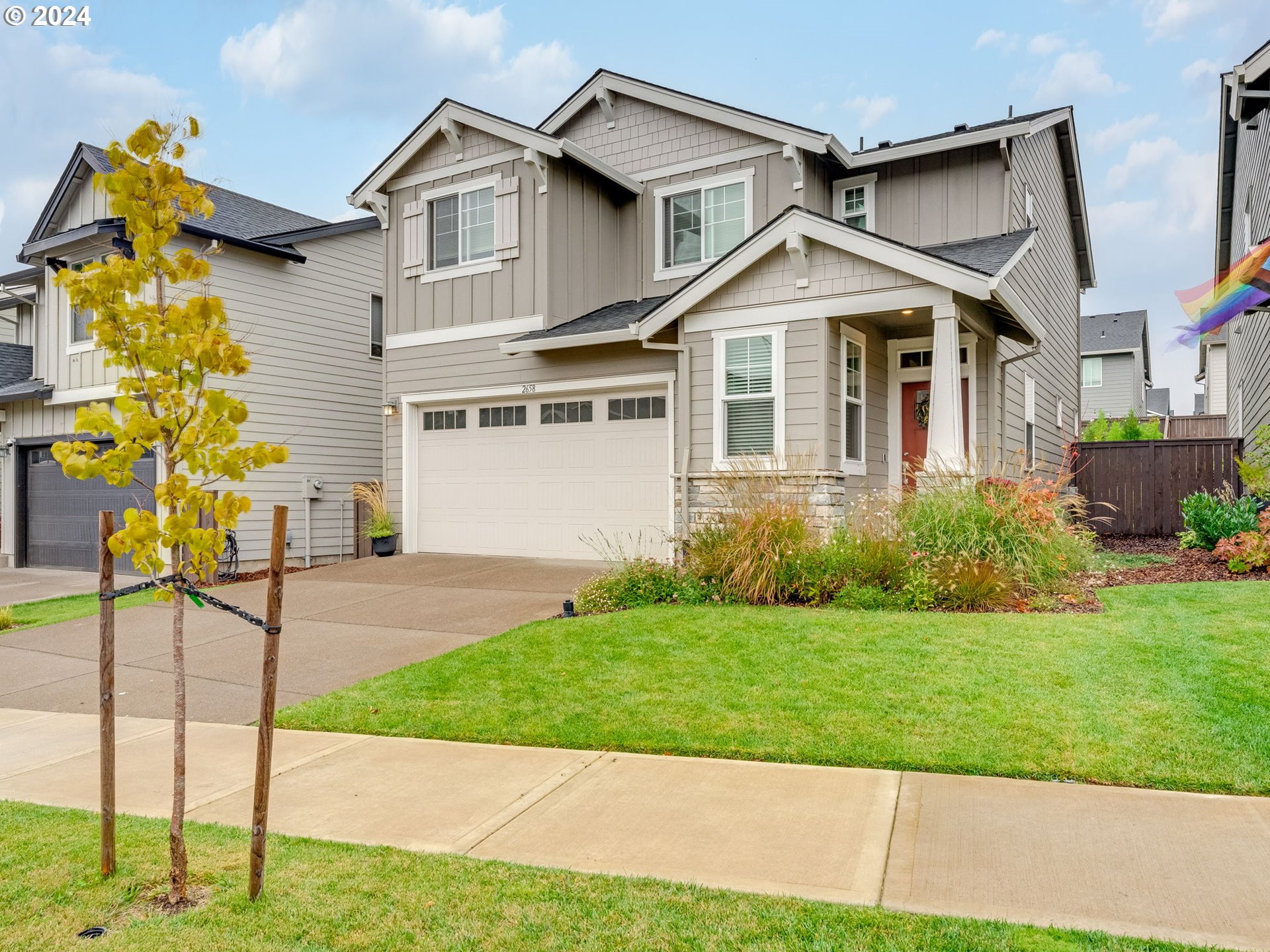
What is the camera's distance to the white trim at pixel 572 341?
10.9 meters

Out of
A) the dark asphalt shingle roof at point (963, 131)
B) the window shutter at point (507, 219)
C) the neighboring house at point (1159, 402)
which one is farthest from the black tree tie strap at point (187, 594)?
the neighboring house at point (1159, 402)

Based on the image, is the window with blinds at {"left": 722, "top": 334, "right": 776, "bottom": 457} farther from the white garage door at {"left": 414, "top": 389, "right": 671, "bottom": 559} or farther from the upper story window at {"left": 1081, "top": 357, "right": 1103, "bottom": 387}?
the upper story window at {"left": 1081, "top": 357, "right": 1103, "bottom": 387}

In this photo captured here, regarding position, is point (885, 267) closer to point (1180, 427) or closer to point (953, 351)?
point (953, 351)

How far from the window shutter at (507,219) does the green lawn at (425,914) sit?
1022 cm

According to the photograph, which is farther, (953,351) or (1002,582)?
(953,351)

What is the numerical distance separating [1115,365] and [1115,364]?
48mm

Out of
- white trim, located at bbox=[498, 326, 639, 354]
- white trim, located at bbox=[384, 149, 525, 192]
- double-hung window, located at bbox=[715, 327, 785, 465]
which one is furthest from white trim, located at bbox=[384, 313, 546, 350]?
double-hung window, located at bbox=[715, 327, 785, 465]

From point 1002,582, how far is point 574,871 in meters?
5.30

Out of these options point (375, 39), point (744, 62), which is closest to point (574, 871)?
point (744, 62)

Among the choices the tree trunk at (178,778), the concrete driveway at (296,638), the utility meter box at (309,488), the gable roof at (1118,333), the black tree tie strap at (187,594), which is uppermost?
the gable roof at (1118,333)

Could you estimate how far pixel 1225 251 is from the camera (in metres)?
15.8

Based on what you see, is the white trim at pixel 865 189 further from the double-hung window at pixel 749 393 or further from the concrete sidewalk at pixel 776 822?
the concrete sidewalk at pixel 776 822

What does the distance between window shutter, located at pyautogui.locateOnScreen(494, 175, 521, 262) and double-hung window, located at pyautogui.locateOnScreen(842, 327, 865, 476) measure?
5.13 meters

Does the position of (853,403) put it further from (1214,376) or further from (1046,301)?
(1214,376)
